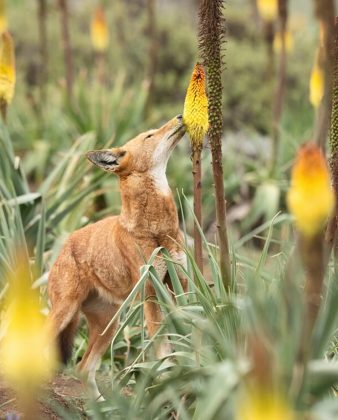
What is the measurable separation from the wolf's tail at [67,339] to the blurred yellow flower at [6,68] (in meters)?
2.13

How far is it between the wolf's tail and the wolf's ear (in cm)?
85

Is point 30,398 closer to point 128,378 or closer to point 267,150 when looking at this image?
point 128,378

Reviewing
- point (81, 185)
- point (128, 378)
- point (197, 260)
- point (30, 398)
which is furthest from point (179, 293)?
point (81, 185)

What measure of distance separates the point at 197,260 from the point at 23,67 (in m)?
15.0

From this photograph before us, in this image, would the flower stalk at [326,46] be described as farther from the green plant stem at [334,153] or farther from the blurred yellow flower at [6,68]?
the blurred yellow flower at [6,68]

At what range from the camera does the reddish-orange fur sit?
5.72 meters

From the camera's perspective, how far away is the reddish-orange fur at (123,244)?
5723mm

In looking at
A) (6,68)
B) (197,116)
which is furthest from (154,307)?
(6,68)

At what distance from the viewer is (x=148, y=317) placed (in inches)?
222

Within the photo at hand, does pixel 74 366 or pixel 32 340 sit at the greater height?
pixel 32 340

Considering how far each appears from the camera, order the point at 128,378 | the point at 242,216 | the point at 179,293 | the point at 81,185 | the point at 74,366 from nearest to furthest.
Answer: the point at 128,378 < the point at 179,293 < the point at 74,366 < the point at 81,185 < the point at 242,216

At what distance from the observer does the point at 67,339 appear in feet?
19.6

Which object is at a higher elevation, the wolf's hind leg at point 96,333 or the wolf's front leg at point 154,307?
the wolf's front leg at point 154,307

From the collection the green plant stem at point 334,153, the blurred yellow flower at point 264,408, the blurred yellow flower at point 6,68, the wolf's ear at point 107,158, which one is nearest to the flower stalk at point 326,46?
the green plant stem at point 334,153
